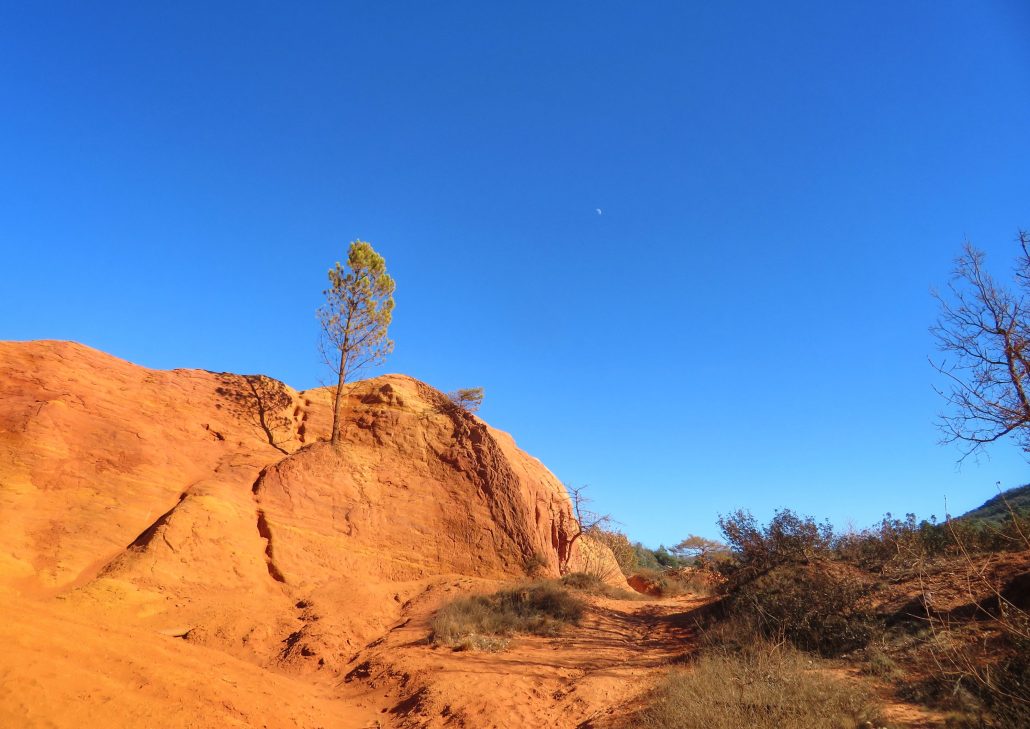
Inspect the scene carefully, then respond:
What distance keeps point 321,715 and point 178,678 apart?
2.18 meters

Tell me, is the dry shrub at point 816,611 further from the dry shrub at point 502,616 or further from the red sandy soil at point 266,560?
the dry shrub at point 502,616

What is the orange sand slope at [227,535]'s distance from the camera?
7.03 m

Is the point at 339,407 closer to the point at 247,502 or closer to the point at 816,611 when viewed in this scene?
the point at 247,502

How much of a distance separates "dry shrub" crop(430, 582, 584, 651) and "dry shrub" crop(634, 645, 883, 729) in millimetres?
4941

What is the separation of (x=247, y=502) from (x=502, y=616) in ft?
24.9

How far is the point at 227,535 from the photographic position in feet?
45.6

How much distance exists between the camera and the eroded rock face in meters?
11.7

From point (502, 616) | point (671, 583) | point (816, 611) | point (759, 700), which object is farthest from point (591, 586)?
point (759, 700)

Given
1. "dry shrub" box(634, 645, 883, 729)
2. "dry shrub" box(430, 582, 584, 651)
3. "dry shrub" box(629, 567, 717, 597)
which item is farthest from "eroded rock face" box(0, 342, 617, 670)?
"dry shrub" box(634, 645, 883, 729)

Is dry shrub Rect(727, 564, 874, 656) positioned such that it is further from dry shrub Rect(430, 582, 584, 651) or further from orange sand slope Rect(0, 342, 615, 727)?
orange sand slope Rect(0, 342, 615, 727)

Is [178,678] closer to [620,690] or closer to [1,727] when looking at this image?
[1,727]

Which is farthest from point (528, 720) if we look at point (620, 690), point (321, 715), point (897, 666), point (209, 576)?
point (209, 576)

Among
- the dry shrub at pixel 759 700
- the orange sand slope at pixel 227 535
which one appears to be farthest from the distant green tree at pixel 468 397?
the dry shrub at pixel 759 700

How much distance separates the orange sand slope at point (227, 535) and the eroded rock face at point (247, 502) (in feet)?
0.17
